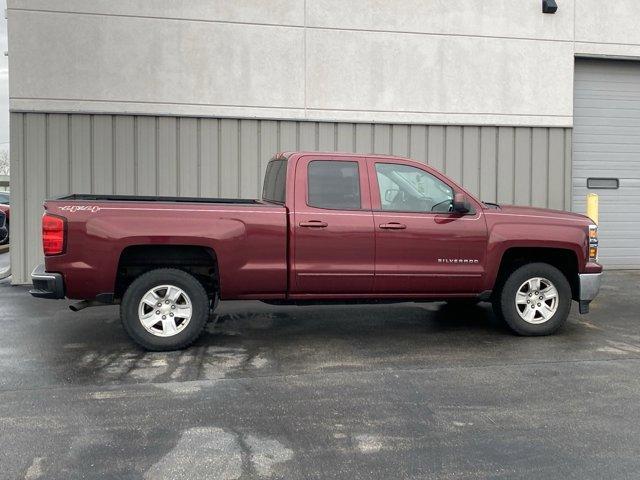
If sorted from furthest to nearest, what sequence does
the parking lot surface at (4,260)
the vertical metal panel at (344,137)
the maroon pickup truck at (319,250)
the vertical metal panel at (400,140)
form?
the parking lot surface at (4,260)
the vertical metal panel at (400,140)
the vertical metal panel at (344,137)
the maroon pickup truck at (319,250)

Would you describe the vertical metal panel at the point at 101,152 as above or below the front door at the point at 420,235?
above

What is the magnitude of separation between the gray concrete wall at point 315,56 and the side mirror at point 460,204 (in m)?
5.12

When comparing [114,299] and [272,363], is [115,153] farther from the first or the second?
[272,363]

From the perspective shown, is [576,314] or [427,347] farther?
[576,314]

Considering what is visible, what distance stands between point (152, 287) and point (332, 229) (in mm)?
1796

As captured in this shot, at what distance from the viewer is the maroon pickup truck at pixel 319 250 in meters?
6.40

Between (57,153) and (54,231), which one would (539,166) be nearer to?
(57,153)

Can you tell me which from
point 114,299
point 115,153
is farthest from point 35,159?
point 114,299

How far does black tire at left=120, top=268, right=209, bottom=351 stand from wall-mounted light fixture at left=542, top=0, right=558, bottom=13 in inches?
349

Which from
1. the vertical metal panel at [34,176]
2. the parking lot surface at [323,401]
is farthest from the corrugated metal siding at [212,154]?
the parking lot surface at [323,401]

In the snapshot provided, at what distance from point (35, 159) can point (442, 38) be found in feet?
23.1

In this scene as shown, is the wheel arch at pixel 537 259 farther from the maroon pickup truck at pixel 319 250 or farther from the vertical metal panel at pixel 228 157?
the vertical metal panel at pixel 228 157

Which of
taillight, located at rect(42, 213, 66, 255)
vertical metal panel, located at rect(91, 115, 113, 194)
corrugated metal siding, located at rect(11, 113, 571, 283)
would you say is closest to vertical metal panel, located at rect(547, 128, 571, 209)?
corrugated metal siding, located at rect(11, 113, 571, 283)

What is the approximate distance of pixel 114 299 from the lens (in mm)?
6617
